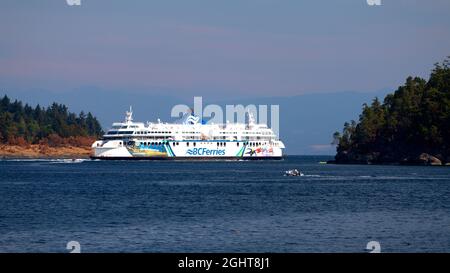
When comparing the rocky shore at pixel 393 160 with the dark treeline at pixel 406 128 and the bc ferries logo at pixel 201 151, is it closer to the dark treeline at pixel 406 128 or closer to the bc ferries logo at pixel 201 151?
the dark treeline at pixel 406 128

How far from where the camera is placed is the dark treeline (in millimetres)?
140750

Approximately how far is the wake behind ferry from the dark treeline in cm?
1766

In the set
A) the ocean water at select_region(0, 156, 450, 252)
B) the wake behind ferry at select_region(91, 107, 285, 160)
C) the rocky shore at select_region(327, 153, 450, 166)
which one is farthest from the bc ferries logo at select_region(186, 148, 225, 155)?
the ocean water at select_region(0, 156, 450, 252)

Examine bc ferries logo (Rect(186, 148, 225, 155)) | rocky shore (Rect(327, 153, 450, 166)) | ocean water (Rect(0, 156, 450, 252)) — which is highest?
bc ferries logo (Rect(186, 148, 225, 155))

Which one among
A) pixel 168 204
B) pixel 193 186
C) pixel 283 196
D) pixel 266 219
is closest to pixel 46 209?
pixel 168 204

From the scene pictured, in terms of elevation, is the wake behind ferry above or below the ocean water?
above

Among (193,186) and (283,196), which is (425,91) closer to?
(193,186)

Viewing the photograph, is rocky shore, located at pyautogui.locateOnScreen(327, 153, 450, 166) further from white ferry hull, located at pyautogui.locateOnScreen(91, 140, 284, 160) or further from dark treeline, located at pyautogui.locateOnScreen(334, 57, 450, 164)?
white ferry hull, located at pyautogui.locateOnScreen(91, 140, 284, 160)

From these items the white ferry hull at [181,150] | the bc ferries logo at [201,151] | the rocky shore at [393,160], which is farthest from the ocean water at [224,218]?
the bc ferries logo at [201,151]

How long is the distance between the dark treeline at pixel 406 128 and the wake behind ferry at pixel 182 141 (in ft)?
57.9

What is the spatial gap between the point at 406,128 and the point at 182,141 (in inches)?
1648

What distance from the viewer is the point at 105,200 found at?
5547 cm

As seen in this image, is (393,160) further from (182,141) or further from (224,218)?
(224,218)

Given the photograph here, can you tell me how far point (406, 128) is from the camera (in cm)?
14888
